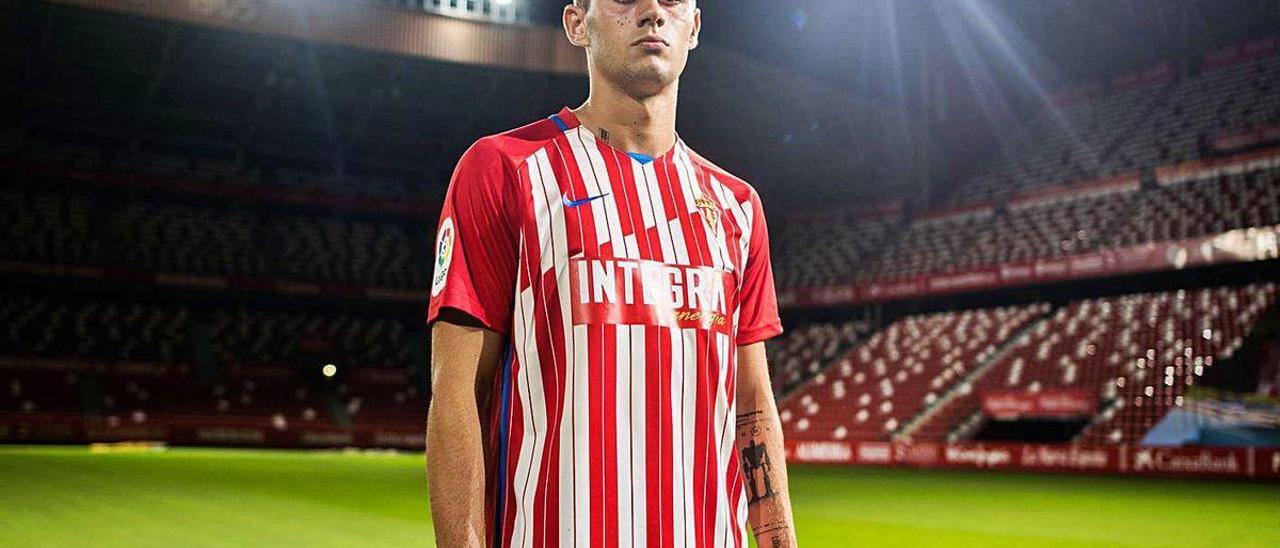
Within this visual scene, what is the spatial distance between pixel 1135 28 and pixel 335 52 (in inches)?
951

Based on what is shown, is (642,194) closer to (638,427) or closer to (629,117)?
(629,117)

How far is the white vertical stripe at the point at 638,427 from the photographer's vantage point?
1830mm

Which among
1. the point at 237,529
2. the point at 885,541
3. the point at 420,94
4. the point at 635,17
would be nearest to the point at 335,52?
the point at 420,94

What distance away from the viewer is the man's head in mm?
1960

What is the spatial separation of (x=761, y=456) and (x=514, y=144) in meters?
0.80

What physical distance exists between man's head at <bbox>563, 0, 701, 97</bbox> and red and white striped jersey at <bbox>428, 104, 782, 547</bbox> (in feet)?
0.70

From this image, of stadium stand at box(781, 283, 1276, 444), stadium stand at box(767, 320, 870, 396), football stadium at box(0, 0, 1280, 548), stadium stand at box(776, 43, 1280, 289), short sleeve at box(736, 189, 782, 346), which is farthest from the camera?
stadium stand at box(767, 320, 870, 396)

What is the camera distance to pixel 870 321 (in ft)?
111

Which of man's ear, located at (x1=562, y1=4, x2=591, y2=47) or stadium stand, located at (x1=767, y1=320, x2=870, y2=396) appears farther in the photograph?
stadium stand, located at (x1=767, y1=320, x2=870, y2=396)

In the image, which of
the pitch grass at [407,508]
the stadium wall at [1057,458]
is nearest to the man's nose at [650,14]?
the pitch grass at [407,508]

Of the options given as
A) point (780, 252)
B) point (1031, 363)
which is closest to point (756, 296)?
point (1031, 363)

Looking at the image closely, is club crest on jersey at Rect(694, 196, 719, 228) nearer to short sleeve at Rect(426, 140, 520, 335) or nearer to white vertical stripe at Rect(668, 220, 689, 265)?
white vertical stripe at Rect(668, 220, 689, 265)

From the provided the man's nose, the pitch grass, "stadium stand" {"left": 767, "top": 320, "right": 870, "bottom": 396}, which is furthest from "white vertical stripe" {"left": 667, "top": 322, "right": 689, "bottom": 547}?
"stadium stand" {"left": 767, "top": 320, "right": 870, "bottom": 396}

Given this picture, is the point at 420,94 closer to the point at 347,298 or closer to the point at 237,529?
the point at 347,298
